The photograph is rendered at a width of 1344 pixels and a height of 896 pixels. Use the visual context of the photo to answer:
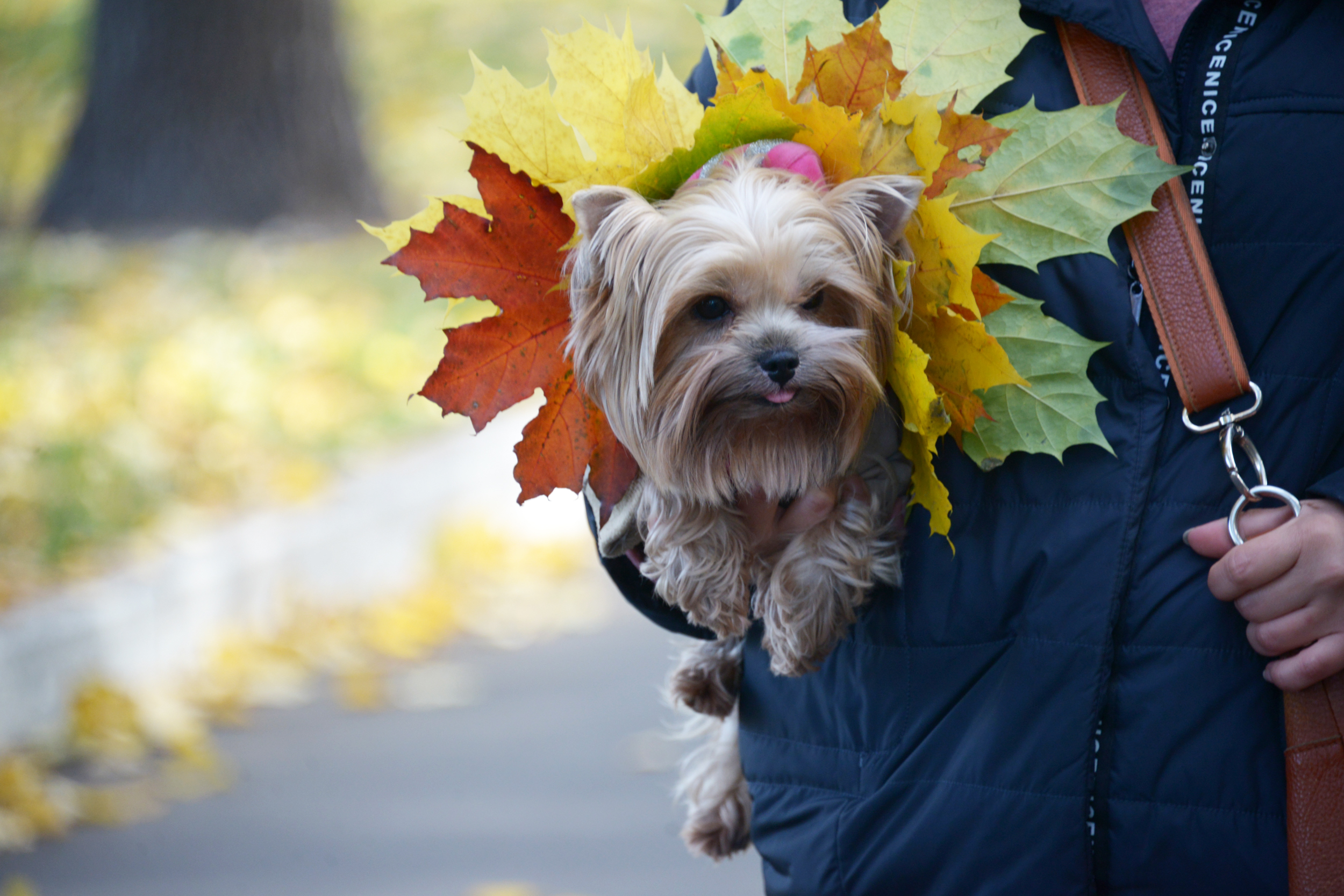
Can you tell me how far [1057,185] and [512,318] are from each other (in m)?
0.80

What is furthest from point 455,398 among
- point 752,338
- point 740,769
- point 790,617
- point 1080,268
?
point 740,769

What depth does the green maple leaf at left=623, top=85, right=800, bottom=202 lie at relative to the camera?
1787mm

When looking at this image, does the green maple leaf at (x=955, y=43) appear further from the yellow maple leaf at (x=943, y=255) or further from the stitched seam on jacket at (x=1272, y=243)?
the stitched seam on jacket at (x=1272, y=243)

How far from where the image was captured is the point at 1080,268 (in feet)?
5.67

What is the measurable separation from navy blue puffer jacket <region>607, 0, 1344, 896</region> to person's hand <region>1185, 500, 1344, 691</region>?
40mm

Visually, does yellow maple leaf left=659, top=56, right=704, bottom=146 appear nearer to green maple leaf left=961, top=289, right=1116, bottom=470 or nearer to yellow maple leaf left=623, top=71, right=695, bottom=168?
yellow maple leaf left=623, top=71, right=695, bottom=168

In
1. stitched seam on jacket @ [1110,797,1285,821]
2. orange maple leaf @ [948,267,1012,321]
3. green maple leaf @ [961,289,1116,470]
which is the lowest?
stitched seam on jacket @ [1110,797,1285,821]

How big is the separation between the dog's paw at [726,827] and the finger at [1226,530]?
1142 millimetres

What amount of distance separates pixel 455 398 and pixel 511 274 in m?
0.20

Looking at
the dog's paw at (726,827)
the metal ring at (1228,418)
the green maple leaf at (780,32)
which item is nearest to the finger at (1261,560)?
the metal ring at (1228,418)

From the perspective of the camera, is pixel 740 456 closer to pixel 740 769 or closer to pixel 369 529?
pixel 740 769

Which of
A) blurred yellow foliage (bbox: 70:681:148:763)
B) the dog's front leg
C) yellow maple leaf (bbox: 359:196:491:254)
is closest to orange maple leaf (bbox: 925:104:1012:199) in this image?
yellow maple leaf (bbox: 359:196:491:254)

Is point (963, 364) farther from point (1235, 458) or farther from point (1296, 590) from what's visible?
point (1296, 590)

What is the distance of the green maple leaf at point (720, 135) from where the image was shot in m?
1.79
